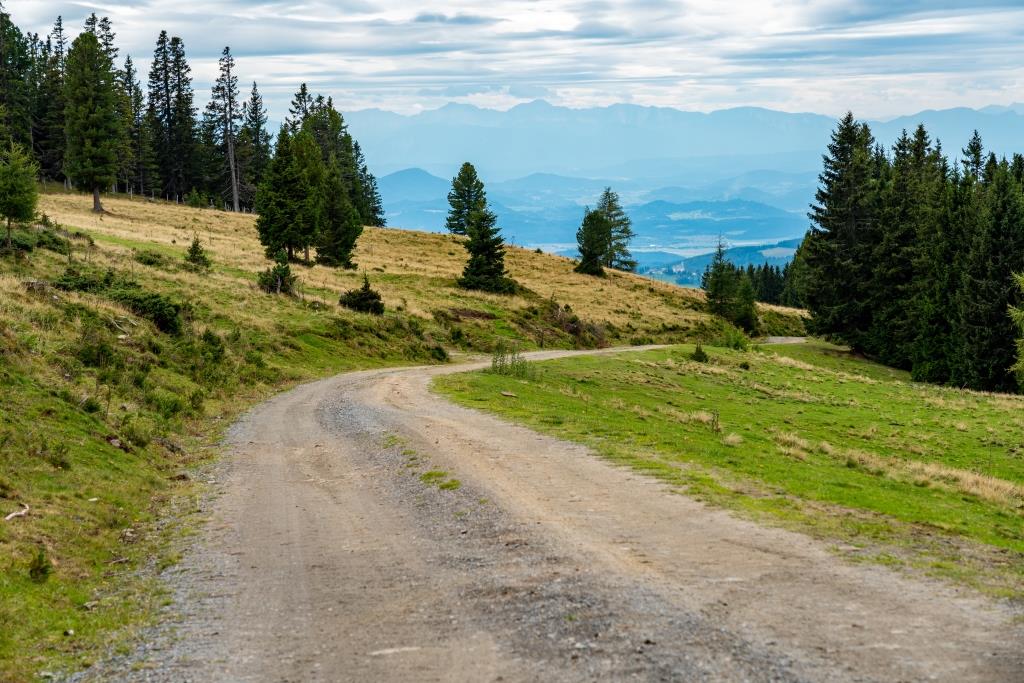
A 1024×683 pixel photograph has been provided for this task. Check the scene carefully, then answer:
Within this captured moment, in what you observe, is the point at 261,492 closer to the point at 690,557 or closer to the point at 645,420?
the point at 690,557

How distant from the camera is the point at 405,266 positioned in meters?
83.7

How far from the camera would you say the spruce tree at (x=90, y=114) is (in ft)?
241

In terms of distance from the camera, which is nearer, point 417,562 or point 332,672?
point 332,672

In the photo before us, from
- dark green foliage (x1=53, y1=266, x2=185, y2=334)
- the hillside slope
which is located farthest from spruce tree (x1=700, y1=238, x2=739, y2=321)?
dark green foliage (x1=53, y1=266, x2=185, y2=334)

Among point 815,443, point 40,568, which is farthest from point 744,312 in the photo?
point 40,568

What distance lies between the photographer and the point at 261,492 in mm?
16922

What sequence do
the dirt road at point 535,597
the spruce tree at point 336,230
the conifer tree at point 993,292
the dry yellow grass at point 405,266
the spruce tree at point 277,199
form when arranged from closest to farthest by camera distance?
the dirt road at point 535,597
the conifer tree at point 993,292
the dry yellow grass at point 405,266
the spruce tree at point 277,199
the spruce tree at point 336,230

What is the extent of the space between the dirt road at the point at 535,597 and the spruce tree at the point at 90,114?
6977cm

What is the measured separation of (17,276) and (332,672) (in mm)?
29681

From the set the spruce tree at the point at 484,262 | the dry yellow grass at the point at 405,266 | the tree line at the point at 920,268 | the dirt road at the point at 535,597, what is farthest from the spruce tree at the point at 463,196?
the dirt road at the point at 535,597

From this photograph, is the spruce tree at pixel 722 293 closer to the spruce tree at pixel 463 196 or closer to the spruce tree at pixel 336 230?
the spruce tree at pixel 463 196

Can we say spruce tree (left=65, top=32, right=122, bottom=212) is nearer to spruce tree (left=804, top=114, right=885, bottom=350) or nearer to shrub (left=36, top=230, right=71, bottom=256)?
shrub (left=36, top=230, right=71, bottom=256)

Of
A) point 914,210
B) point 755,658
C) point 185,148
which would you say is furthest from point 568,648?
point 185,148

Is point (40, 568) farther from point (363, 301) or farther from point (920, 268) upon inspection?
point (920, 268)
